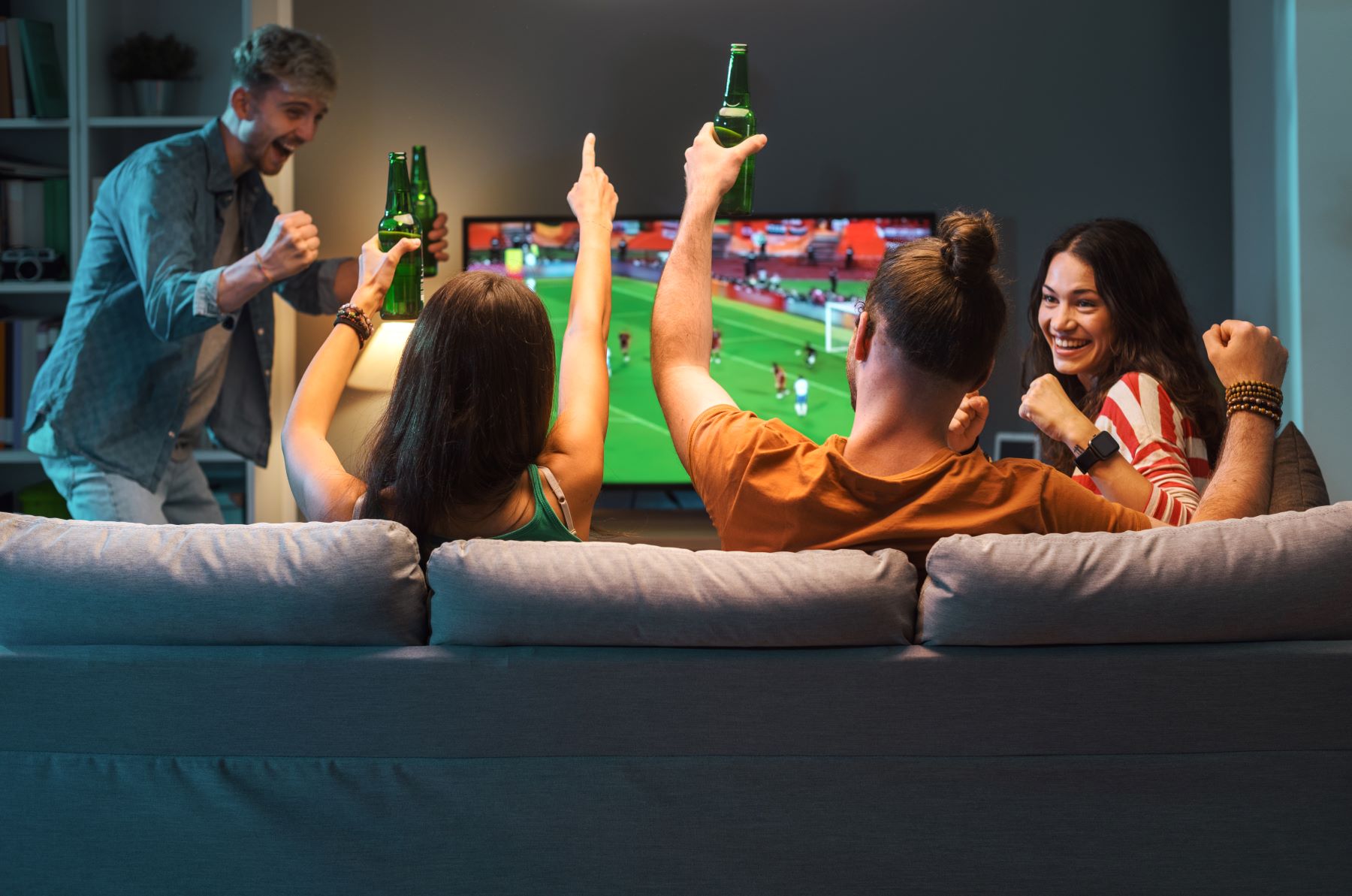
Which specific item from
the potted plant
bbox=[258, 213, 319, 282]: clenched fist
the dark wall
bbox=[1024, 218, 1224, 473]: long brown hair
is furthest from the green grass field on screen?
bbox=[1024, 218, 1224, 473]: long brown hair

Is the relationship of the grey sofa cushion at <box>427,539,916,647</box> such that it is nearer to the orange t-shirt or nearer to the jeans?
the orange t-shirt

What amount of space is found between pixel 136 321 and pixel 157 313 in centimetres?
31

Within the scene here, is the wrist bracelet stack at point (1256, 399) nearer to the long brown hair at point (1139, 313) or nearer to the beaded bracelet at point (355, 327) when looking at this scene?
the long brown hair at point (1139, 313)

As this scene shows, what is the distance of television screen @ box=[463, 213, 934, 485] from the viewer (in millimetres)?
3732

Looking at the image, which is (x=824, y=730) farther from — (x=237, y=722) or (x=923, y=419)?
(x=237, y=722)

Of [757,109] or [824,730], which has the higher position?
[757,109]

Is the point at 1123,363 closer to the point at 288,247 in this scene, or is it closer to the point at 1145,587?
the point at 1145,587

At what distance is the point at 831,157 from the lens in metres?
3.90

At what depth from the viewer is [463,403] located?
141cm

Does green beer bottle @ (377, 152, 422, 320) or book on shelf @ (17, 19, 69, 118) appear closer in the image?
green beer bottle @ (377, 152, 422, 320)

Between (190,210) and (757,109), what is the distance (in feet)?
6.39

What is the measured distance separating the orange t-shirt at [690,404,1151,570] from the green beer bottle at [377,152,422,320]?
460 mm

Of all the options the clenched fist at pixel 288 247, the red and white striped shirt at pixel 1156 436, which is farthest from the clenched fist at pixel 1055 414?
the clenched fist at pixel 288 247

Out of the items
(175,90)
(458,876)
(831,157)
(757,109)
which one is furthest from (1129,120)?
(458,876)
